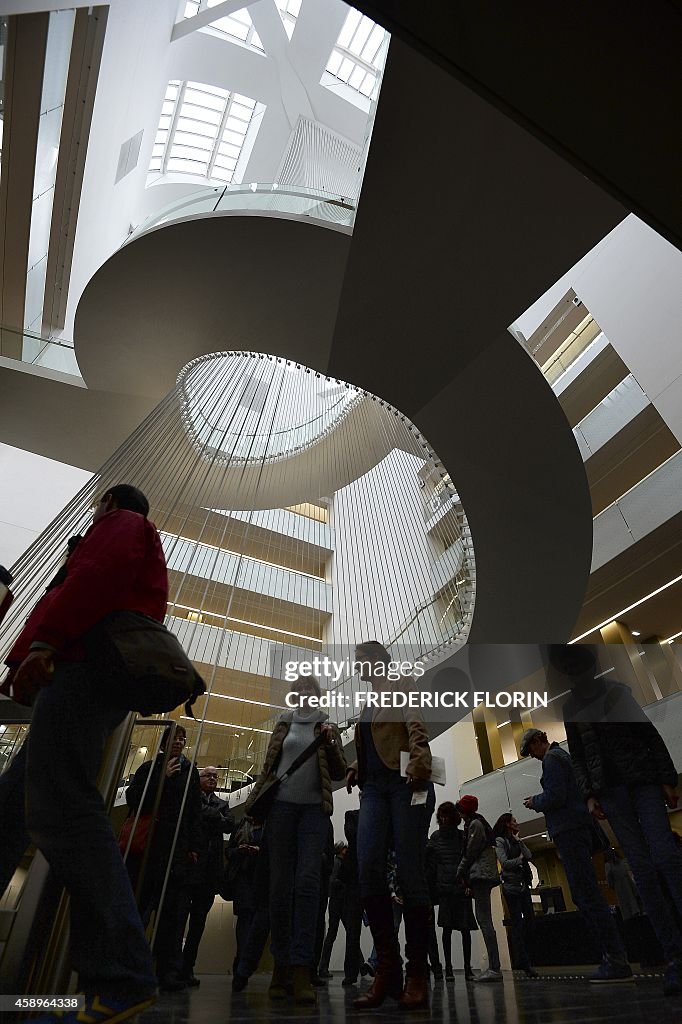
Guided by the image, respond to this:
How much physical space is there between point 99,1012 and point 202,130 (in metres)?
23.4

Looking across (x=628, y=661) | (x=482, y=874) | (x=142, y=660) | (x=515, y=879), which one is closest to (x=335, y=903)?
(x=515, y=879)

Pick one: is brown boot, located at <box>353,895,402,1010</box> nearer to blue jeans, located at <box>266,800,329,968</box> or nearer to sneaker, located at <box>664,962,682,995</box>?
blue jeans, located at <box>266,800,329,968</box>

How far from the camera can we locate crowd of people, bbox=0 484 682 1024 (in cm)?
135

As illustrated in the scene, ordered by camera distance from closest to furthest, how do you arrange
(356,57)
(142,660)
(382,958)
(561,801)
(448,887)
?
(142,660) < (382,958) < (561,801) < (448,887) < (356,57)

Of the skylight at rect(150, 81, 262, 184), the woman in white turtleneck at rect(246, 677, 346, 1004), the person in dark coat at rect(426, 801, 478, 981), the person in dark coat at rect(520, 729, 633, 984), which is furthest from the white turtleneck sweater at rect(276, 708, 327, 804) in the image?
the skylight at rect(150, 81, 262, 184)

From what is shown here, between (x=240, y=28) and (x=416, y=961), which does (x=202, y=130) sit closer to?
(x=240, y=28)

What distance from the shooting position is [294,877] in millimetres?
2727

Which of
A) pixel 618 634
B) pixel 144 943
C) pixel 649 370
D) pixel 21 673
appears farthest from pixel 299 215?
pixel 618 634

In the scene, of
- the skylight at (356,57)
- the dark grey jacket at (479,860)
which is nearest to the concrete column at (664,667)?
the dark grey jacket at (479,860)

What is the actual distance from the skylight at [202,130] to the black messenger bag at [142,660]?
21197mm

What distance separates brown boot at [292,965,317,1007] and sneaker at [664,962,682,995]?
1390 millimetres

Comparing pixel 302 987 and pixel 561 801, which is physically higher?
pixel 561 801

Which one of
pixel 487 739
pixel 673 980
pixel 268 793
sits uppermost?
pixel 487 739

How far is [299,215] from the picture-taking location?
16.3 ft
